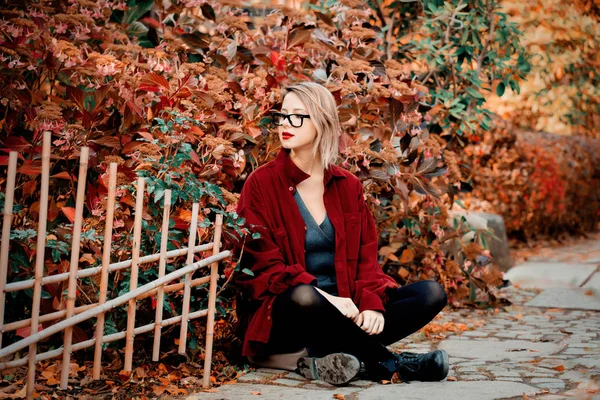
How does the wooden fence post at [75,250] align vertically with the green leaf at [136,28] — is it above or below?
below

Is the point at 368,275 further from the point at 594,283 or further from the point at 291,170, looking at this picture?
the point at 594,283

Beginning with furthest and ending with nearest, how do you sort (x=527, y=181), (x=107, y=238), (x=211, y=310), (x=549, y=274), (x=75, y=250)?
1. (x=527, y=181)
2. (x=549, y=274)
3. (x=211, y=310)
4. (x=107, y=238)
5. (x=75, y=250)

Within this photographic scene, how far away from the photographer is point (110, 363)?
3688 mm

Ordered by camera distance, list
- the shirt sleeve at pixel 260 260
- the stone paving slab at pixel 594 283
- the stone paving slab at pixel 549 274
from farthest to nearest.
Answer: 1. the stone paving slab at pixel 549 274
2. the stone paving slab at pixel 594 283
3. the shirt sleeve at pixel 260 260

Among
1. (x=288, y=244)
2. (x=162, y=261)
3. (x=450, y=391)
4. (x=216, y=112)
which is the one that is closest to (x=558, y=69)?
(x=216, y=112)

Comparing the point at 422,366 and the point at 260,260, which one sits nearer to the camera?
the point at 422,366

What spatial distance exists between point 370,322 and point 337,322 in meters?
0.16

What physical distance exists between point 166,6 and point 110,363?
2.48 m

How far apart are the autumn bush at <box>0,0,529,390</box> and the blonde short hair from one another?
1.40 ft

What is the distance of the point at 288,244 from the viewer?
3.77 metres

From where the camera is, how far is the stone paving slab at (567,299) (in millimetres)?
5941

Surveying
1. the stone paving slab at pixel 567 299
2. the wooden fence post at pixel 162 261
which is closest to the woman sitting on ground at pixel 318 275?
the wooden fence post at pixel 162 261

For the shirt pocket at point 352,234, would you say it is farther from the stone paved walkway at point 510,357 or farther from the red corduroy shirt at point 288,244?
the stone paved walkway at point 510,357

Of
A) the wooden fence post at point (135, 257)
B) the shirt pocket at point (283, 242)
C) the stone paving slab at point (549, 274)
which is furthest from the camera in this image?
the stone paving slab at point (549, 274)
